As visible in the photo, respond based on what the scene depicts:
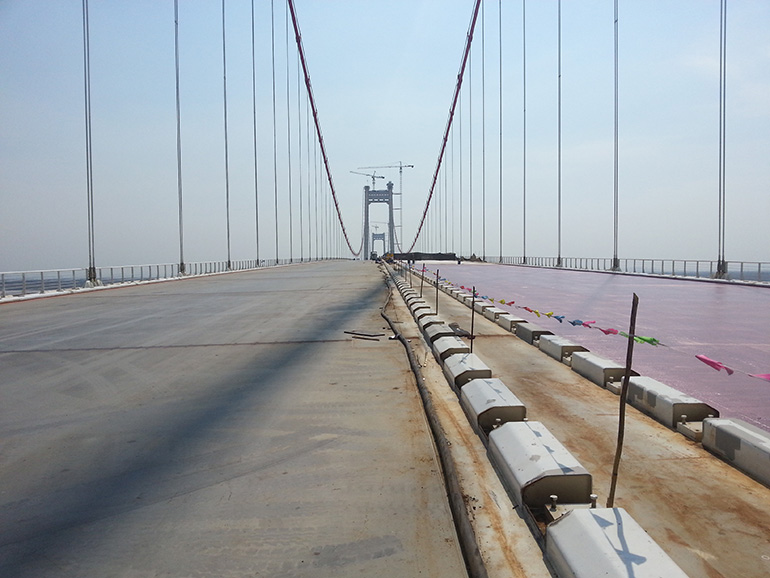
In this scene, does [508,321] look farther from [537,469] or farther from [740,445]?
[537,469]

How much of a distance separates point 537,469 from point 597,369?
320cm

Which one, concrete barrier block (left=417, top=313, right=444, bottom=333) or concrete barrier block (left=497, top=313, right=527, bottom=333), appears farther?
concrete barrier block (left=497, top=313, right=527, bottom=333)

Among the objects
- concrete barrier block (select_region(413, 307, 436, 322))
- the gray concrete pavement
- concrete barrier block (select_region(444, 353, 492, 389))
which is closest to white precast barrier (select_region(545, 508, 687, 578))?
the gray concrete pavement

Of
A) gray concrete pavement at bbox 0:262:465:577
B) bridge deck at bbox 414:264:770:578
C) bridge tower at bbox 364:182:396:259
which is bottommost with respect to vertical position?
gray concrete pavement at bbox 0:262:465:577

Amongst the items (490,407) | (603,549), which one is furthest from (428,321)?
(603,549)

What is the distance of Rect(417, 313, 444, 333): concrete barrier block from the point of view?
30.6ft

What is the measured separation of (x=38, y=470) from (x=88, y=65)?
97.1ft

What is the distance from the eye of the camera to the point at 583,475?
9.70 ft

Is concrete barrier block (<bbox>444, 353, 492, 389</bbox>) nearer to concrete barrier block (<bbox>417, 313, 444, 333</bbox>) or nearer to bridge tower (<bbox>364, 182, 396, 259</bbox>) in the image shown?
concrete barrier block (<bbox>417, 313, 444, 333</bbox>)

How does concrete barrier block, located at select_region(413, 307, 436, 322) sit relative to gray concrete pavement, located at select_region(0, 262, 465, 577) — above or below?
above

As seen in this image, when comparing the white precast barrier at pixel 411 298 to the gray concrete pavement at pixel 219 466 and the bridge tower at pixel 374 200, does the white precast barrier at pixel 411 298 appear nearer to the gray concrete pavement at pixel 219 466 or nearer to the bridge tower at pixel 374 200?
the gray concrete pavement at pixel 219 466

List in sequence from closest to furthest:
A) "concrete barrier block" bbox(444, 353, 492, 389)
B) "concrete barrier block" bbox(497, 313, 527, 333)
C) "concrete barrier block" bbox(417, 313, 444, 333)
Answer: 1. "concrete barrier block" bbox(444, 353, 492, 389)
2. "concrete barrier block" bbox(417, 313, 444, 333)
3. "concrete barrier block" bbox(497, 313, 527, 333)

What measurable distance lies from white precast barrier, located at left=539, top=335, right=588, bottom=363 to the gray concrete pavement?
1901 millimetres

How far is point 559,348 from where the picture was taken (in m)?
7.29
